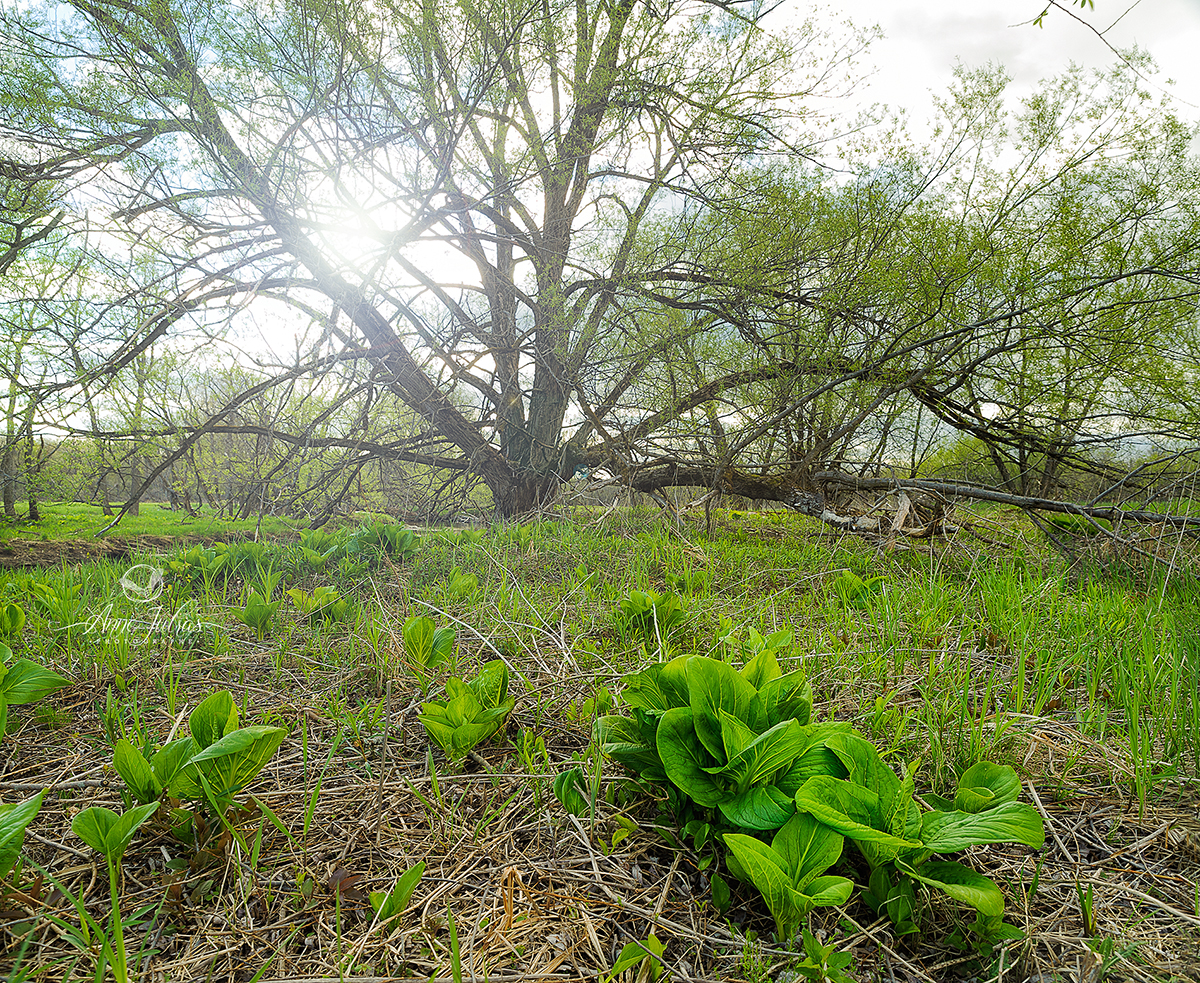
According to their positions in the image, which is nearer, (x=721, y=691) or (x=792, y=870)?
(x=792, y=870)

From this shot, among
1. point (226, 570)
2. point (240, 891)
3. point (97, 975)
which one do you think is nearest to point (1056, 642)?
point (240, 891)

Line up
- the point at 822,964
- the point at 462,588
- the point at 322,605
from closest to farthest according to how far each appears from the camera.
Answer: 1. the point at 822,964
2. the point at 322,605
3. the point at 462,588

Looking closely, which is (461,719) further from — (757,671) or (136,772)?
(757,671)

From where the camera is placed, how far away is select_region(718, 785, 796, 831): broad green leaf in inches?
35.3

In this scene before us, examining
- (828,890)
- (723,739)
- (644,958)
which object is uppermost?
(723,739)

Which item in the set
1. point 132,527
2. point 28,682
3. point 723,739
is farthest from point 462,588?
Answer: point 132,527

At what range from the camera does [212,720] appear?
109 cm

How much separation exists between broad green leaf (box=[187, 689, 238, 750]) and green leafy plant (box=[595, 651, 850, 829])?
0.77m

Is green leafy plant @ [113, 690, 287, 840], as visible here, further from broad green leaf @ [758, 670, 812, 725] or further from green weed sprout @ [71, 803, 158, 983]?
broad green leaf @ [758, 670, 812, 725]

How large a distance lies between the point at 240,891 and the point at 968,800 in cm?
123

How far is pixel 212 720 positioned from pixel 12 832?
32 centimetres

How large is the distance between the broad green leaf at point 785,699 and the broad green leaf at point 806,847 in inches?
10.0

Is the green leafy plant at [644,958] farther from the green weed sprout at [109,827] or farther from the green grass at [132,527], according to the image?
the green grass at [132,527]

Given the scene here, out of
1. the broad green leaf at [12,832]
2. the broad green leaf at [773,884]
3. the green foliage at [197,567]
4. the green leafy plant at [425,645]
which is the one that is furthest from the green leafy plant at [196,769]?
the green foliage at [197,567]
